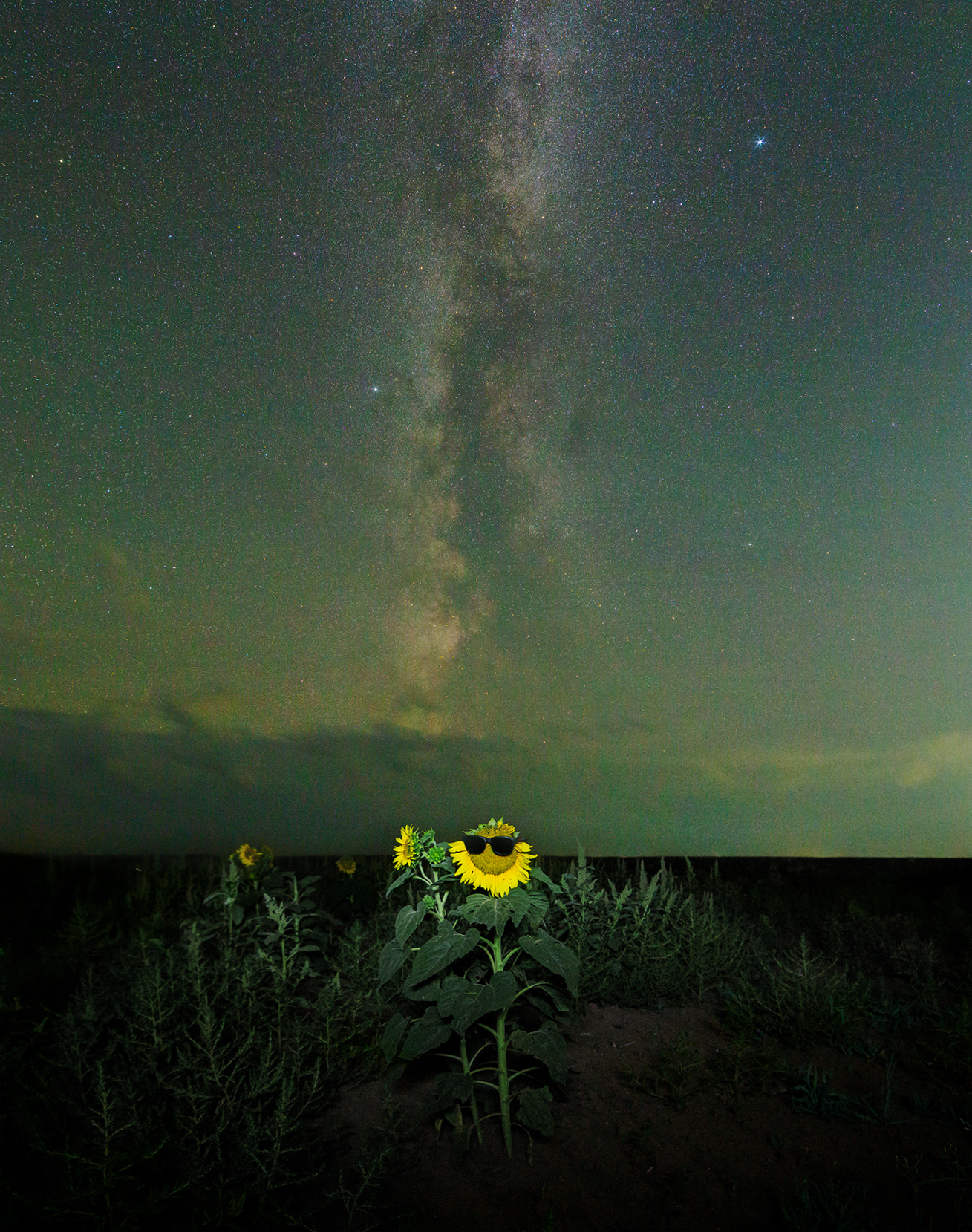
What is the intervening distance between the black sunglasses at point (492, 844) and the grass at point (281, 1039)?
3.88 feet

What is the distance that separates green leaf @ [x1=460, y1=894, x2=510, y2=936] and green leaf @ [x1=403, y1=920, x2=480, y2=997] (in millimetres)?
90

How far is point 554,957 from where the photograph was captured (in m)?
3.05

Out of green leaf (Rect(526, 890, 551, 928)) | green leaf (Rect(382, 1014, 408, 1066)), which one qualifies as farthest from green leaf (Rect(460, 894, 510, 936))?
green leaf (Rect(382, 1014, 408, 1066))

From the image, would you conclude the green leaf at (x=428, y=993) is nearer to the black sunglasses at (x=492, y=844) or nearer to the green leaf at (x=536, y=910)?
the green leaf at (x=536, y=910)

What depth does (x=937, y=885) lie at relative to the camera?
9.62 metres

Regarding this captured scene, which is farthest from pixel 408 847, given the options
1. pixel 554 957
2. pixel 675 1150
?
pixel 675 1150

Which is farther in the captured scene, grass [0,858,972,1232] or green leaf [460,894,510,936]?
green leaf [460,894,510,936]

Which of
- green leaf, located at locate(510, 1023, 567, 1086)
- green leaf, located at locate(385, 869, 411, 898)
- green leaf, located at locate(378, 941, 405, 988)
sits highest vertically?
green leaf, located at locate(385, 869, 411, 898)

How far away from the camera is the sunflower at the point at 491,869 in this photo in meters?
3.14

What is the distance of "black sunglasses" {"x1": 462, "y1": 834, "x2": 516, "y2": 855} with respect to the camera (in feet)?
9.80

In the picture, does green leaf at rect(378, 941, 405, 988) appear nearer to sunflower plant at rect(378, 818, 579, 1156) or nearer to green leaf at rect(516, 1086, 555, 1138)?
sunflower plant at rect(378, 818, 579, 1156)

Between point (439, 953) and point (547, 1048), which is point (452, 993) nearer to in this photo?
point (439, 953)

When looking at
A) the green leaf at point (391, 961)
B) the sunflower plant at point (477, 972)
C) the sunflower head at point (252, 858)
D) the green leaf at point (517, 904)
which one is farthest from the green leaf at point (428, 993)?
the sunflower head at point (252, 858)

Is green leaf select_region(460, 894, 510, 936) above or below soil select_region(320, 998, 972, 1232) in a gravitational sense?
above
